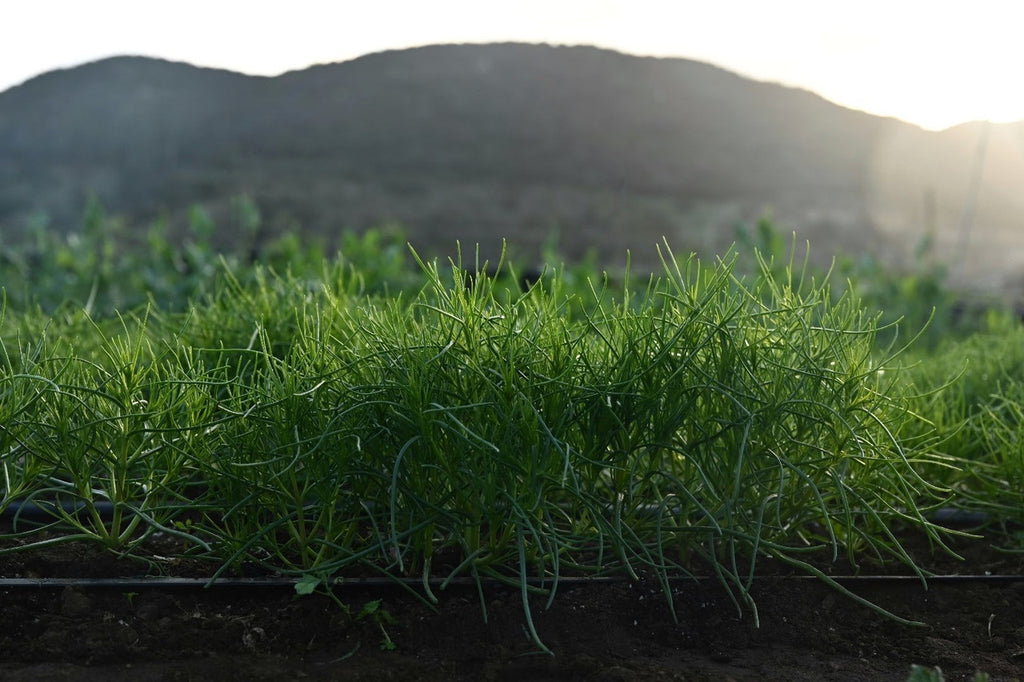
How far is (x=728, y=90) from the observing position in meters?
27.2

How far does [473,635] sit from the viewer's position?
1.65 m

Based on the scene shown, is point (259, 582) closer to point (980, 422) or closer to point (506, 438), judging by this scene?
point (506, 438)

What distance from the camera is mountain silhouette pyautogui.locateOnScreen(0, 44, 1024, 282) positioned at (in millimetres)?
21078

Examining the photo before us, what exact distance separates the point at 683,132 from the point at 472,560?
85.8 ft

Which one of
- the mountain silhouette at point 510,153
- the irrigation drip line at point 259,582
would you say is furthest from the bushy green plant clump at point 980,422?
the mountain silhouette at point 510,153

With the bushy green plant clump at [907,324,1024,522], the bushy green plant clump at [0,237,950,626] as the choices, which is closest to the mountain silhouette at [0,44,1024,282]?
the bushy green plant clump at [907,324,1024,522]

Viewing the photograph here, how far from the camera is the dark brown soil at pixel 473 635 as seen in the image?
1542 mm

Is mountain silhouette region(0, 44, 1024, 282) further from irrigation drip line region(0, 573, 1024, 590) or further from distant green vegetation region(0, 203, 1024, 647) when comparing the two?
irrigation drip line region(0, 573, 1024, 590)

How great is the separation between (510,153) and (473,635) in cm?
2445

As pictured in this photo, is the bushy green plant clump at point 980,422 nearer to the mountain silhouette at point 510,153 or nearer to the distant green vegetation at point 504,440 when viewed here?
the distant green vegetation at point 504,440

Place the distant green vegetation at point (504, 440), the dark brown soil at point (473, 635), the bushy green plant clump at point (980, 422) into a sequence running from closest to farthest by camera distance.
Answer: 1. the dark brown soil at point (473, 635)
2. the distant green vegetation at point (504, 440)
3. the bushy green plant clump at point (980, 422)

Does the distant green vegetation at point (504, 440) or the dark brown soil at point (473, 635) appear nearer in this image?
the dark brown soil at point (473, 635)

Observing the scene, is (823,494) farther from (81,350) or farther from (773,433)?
(81,350)

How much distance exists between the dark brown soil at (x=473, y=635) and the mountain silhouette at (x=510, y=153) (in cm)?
1714
